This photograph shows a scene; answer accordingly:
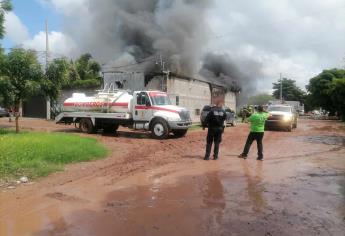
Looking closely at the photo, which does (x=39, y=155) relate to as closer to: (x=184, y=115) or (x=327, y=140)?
(x=184, y=115)

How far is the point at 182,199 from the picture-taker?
740cm

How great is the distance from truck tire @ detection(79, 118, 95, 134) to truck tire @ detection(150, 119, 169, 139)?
3567 millimetres

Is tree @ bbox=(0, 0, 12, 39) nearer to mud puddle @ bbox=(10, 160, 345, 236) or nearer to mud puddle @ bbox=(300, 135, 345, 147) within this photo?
mud puddle @ bbox=(10, 160, 345, 236)

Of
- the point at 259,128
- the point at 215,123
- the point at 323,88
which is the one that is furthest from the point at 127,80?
the point at 323,88

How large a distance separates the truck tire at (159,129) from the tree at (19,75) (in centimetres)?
536

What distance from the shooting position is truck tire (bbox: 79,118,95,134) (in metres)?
21.2

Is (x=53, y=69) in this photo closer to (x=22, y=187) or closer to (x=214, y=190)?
(x=22, y=187)

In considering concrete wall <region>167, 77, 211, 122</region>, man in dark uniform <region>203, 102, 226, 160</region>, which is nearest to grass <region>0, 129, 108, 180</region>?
man in dark uniform <region>203, 102, 226, 160</region>

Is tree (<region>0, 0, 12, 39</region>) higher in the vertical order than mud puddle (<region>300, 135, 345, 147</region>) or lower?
higher

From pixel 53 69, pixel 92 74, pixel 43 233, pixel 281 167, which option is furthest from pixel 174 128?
pixel 92 74

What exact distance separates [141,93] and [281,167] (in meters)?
Answer: 10.1

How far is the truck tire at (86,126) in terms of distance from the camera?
834 inches

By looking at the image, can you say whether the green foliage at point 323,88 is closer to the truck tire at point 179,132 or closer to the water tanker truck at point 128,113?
the truck tire at point 179,132

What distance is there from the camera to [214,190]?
26.8 ft
